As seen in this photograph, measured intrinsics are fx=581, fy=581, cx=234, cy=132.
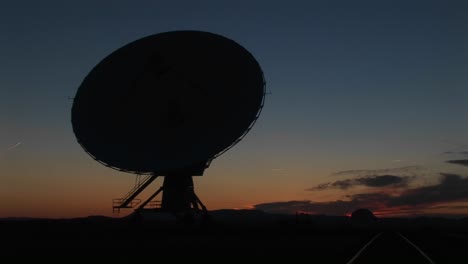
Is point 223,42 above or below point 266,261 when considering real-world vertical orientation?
above

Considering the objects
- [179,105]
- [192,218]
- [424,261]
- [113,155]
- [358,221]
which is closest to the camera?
[424,261]

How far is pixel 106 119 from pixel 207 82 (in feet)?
31.1

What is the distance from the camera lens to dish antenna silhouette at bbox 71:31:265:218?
48500 millimetres

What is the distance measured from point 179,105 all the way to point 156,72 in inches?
145

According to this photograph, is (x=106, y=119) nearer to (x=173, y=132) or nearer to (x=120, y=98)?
(x=120, y=98)

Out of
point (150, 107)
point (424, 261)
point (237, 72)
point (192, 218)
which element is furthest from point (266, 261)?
point (192, 218)

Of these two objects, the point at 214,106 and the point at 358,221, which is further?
the point at 358,221

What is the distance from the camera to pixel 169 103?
172 feet

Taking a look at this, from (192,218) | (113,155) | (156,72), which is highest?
(156,72)

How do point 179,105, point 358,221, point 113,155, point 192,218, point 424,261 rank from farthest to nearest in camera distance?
1. point 358,221
2. point 192,218
3. point 179,105
4. point 113,155
5. point 424,261

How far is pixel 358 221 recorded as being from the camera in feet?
429

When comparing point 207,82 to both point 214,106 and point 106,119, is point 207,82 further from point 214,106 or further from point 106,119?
point 106,119

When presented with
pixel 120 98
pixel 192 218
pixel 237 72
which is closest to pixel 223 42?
pixel 237 72

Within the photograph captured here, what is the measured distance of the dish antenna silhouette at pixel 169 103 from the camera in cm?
4850
